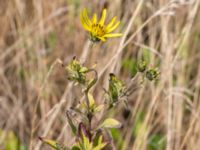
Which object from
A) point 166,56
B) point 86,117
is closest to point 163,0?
point 166,56

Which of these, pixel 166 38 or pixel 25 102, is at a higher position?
pixel 166 38

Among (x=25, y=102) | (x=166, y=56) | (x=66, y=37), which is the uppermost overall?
(x=66, y=37)

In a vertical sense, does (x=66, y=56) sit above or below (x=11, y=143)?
above

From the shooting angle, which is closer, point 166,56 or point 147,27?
point 166,56

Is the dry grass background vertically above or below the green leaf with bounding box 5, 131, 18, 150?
above

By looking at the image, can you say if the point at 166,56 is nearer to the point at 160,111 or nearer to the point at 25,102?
the point at 160,111

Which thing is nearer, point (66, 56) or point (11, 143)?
point (11, 143)

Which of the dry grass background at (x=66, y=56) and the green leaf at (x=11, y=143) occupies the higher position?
the dry grass background at (x=66, y=56)

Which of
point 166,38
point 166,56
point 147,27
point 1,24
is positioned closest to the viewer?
point 166,56
